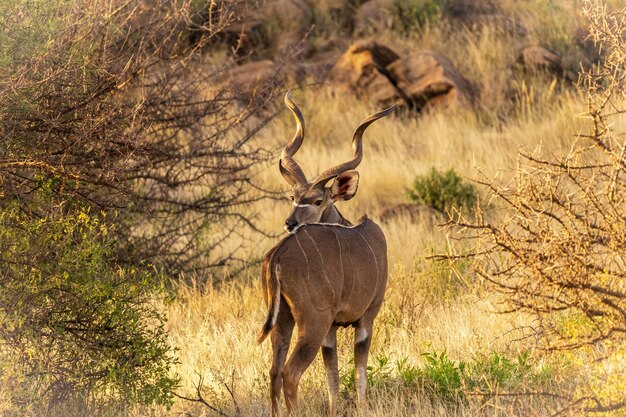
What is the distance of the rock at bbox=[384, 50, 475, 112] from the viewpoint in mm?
15852

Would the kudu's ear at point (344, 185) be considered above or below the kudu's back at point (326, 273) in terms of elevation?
above

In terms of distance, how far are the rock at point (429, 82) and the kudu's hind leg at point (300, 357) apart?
11049mm

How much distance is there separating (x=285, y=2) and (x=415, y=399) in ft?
49.7

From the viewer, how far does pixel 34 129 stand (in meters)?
6.24

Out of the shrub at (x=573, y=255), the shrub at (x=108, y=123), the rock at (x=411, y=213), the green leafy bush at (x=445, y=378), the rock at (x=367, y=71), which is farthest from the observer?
the rock at (x=367, y=71)

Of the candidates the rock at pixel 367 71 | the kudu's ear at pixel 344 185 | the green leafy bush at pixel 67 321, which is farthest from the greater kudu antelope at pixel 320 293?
the rock at pixel 367 71

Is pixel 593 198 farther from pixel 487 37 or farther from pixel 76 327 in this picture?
pixel 487 37

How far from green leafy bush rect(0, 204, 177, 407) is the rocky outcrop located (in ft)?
34.4

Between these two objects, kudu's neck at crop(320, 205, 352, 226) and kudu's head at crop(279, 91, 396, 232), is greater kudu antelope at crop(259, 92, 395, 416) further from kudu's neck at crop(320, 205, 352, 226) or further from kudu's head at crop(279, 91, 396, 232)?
kudu's neck at crop(320, 205, 352, 226)

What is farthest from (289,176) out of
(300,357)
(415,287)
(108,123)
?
(415,287)

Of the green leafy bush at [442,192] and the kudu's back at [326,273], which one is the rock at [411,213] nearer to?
the green leafy bush at [442,192]

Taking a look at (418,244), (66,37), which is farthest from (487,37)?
(66,37)

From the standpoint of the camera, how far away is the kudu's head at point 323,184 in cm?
612

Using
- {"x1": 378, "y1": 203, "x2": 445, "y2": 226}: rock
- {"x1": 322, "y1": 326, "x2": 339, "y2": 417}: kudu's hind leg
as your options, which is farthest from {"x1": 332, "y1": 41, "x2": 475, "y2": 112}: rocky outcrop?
{"x1": 322, "y1": 326, "x2": 339, "y2": 417}: kudu's hind leg
